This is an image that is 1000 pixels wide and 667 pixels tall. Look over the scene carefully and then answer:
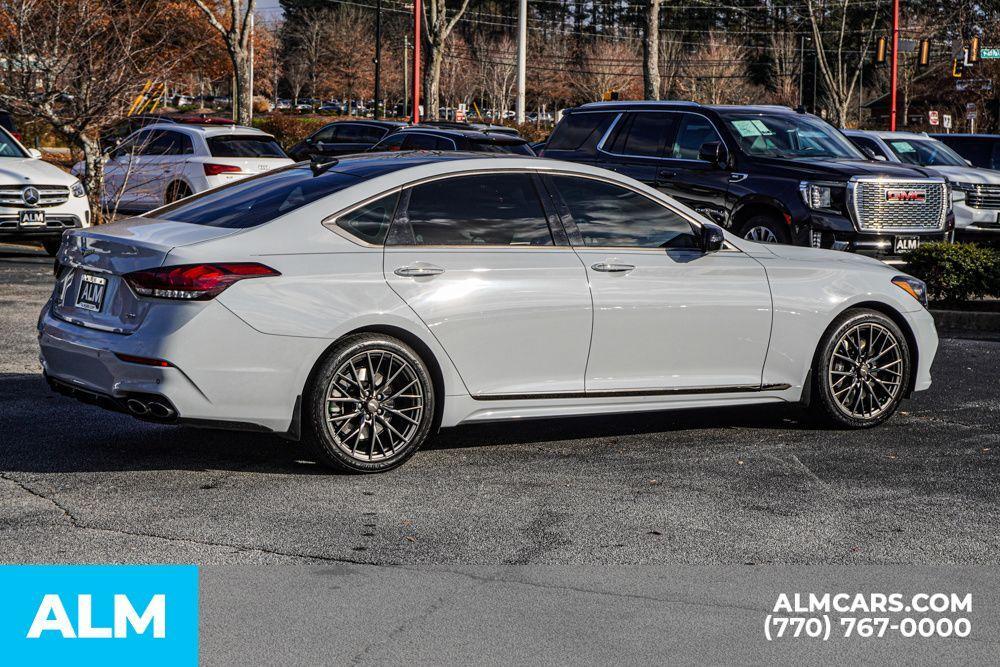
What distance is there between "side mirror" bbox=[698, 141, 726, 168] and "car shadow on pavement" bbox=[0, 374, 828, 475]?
6340mm

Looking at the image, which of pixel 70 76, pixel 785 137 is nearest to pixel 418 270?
pixel 785 137

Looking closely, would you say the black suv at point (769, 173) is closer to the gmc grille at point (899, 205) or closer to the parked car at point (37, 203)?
the gmc grille at point (899, 205)

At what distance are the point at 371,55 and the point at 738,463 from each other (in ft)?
317

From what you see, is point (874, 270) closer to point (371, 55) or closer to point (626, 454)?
point (626, 454)

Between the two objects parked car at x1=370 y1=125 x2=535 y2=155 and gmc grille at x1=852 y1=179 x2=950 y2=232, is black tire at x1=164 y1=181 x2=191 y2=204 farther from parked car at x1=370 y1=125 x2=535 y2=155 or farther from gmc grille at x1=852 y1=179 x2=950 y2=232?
gmc grille at x1=852 y1=179 x2=950 y2=232

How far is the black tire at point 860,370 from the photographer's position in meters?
8.09

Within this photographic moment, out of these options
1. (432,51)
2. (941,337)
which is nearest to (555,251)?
(941,337)

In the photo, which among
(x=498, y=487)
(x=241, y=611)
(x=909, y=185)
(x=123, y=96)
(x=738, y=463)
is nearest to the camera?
(x=241, y=611)

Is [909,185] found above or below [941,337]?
above

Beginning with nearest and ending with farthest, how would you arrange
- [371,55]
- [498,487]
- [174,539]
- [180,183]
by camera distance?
[174,539] → [498,487] → [180,183] → [371,55]

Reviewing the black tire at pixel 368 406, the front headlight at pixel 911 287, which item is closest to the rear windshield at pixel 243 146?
the front headlight at pixel 911 287

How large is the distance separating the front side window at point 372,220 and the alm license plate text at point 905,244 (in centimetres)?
901

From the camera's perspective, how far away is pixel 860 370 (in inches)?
324

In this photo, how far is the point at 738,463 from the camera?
7270 millimetres
